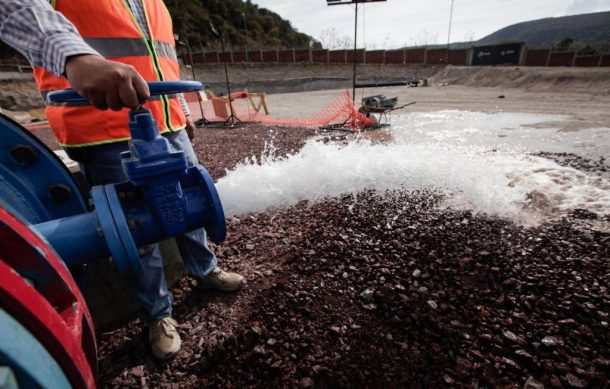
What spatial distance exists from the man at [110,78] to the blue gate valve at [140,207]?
0.13m

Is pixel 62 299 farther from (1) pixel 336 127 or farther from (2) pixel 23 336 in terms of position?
(1) pixel 336 127

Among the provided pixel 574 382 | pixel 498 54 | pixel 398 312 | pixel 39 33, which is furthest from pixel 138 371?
pixel 498 54

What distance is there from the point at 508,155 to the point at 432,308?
14.9 ft

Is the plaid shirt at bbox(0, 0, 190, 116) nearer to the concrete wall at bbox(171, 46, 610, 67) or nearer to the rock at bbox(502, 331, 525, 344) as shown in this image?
the rock at bbox(502, 331, 525, 344)

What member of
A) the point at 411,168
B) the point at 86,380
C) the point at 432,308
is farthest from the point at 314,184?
the point at 86,380

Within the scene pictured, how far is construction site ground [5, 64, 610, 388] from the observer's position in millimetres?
1662

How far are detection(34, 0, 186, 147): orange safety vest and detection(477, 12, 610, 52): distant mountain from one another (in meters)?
116

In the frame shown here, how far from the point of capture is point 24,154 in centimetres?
103

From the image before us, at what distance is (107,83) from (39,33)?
396 mm

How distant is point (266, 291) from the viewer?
2334 millimetres

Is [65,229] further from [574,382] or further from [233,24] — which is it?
[233,24]

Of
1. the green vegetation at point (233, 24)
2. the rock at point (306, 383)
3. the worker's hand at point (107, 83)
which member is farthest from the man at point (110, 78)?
the green vegetation at point (233, 24)

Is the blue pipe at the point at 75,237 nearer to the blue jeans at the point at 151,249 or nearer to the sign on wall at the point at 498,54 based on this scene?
the blue jeans at the point at 151,249

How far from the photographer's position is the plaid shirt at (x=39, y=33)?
1.01 m
